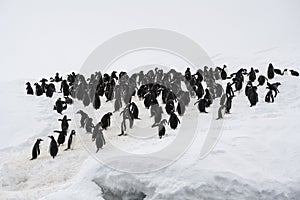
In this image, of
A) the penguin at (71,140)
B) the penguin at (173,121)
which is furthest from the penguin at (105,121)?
the penguin at (173,121)

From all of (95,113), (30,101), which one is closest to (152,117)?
(95,113)

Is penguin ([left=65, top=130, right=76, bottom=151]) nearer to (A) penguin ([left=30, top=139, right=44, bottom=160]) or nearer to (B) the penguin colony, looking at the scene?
(B) the penguin colony

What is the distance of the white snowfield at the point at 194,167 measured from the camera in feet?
19.9

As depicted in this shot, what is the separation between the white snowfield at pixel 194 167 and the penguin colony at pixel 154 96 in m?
0.31

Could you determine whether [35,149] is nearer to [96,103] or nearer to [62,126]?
[62,126]

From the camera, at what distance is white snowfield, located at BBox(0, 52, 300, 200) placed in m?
→ 6.07

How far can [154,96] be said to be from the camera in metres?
12.1

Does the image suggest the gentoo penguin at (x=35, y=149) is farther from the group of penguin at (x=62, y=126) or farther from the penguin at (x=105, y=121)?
the penguin at (x=105, y=121)

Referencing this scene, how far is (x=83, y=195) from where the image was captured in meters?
6.60

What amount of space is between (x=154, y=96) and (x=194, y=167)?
588 cm

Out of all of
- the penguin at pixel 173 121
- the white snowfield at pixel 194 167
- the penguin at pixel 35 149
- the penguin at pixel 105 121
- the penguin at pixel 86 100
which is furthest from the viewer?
the penguin at pixel 86 100

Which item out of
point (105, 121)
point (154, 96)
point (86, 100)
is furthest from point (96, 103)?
point (105, 121)

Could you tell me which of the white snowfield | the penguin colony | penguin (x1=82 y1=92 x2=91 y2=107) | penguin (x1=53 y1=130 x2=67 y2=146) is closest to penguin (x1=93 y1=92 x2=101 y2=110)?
the penguin colony

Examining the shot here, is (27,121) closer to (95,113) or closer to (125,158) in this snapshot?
(95,113)
